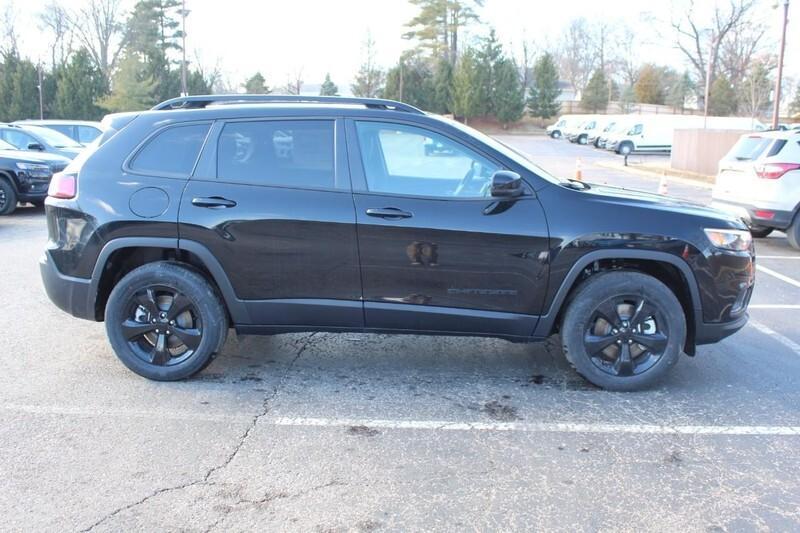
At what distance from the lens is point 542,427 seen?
3980 mm

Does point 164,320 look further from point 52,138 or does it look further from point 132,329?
point 52,138

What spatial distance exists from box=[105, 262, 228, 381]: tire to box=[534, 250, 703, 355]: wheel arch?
2.17 metres

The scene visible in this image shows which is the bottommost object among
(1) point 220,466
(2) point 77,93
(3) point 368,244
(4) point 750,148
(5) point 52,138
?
(1) point 220,466

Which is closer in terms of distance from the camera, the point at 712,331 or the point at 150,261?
the point at 712,331

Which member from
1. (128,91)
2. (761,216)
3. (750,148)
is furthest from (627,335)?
(128,91)

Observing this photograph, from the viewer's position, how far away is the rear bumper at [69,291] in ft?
15.0

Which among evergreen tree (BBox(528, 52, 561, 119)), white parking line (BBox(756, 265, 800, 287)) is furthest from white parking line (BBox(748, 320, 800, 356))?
evergreen tree (BBox(528, 52, 561, 119))

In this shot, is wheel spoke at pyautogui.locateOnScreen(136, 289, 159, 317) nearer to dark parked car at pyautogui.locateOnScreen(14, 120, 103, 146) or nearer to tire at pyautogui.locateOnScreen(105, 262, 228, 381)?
tire at pyautogui.locateOnScreen(105, 262, 228, 381)

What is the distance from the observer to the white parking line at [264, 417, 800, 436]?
12.9 ft

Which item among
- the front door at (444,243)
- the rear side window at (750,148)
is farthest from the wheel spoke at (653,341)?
the rear side window at (750,148)

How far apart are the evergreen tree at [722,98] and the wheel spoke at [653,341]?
6450 cm

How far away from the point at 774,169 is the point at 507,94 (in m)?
56.1

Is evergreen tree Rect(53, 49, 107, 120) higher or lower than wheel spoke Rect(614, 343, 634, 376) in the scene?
higher

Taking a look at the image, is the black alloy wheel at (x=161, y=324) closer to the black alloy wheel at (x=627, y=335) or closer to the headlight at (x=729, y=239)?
the black alloy wheel at (x=627, y=335)
